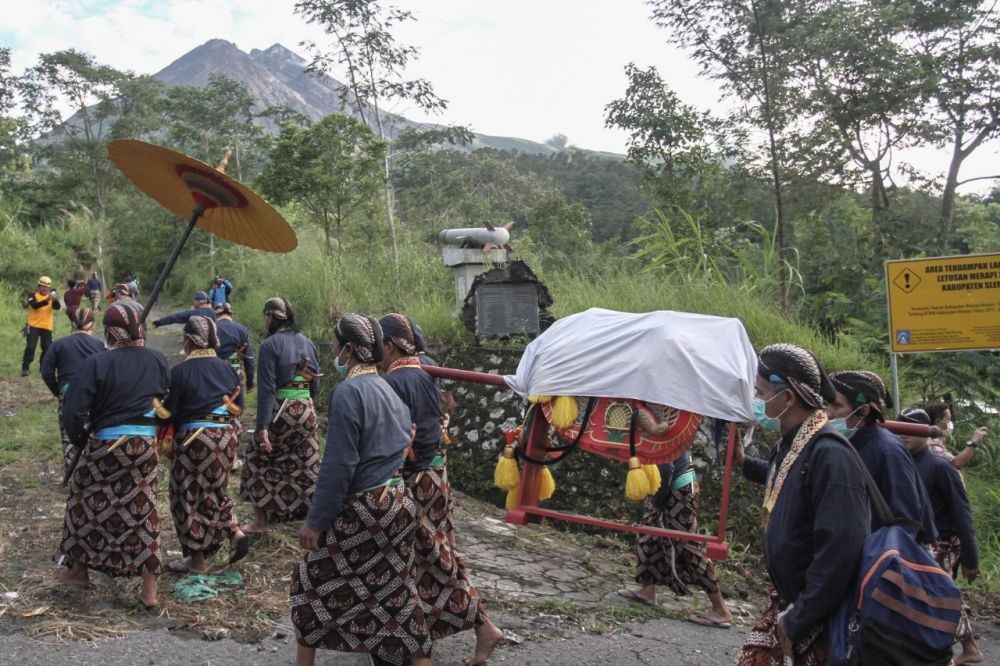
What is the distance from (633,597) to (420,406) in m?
2.26

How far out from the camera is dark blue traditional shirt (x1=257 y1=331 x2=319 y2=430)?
254 inches

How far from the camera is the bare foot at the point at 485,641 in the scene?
4410mm

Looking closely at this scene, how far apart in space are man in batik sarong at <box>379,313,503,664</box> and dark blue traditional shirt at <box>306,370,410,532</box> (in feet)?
1.64

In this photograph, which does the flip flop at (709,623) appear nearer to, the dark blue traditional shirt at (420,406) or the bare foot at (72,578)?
the dark blue traditional shirt at (420,406)

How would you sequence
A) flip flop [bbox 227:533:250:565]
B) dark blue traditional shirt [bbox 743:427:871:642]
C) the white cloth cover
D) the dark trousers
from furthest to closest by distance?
1. the dark trousers
2. flip flop [bbox 227:533:250:565]
3. the white cloth cover
4. dark blue traditional shirt [bbox 743:427:871:642]

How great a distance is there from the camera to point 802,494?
267 centimetres

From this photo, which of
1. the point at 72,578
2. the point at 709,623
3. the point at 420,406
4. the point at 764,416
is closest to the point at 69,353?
the point at 72,578

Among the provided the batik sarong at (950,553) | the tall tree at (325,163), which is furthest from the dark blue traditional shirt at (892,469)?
the tall tree at (325,163)

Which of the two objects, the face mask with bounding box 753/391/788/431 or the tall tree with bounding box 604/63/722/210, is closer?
the face mask with bounding box 753/391/788/431

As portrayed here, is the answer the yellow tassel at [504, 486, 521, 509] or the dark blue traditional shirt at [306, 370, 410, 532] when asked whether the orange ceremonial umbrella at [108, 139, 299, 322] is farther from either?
the yellow tassel at [504, 486, 521, 509]

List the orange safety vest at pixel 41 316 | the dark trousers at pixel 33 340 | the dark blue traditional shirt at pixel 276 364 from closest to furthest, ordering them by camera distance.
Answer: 1. the dark blue traditional shirt at pixel 276 364
2. the orange safety vest at pixel 41 316
3. the dark trousers at pixel 33 340

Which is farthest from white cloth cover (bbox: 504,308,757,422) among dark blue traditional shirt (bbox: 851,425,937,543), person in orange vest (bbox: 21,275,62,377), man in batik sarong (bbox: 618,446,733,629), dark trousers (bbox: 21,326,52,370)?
dark trousers (bbox: 21,326,52,370)

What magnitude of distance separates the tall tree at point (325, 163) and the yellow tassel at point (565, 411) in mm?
10876

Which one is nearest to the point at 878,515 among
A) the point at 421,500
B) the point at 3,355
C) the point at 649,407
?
the point at 649,407
